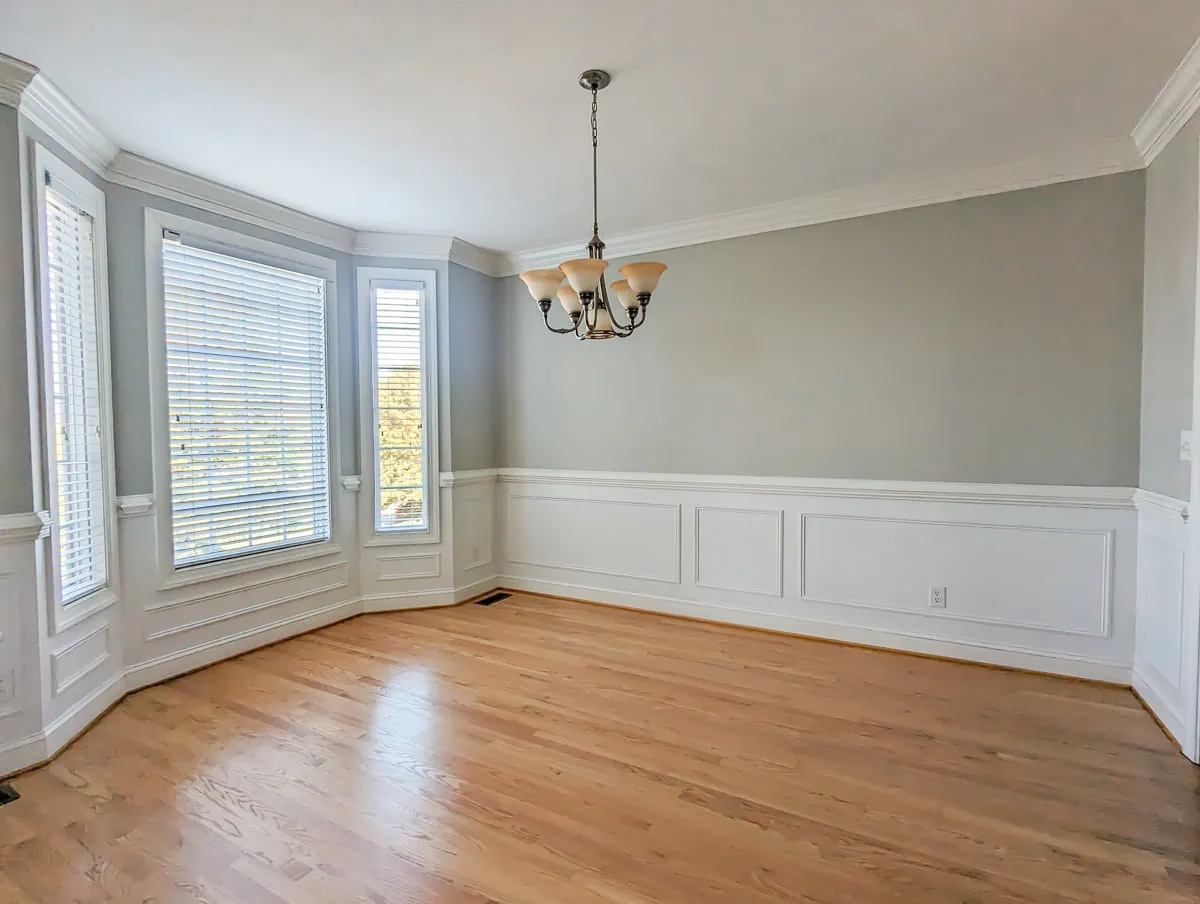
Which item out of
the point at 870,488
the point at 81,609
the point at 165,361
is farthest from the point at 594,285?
the point at 81,609

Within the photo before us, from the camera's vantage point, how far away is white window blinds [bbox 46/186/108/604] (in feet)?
9.22

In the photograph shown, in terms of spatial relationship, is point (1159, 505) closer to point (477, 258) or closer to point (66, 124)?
point (477, 258)

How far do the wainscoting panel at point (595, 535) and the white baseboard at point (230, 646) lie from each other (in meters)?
1.43

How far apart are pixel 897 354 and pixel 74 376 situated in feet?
14.4

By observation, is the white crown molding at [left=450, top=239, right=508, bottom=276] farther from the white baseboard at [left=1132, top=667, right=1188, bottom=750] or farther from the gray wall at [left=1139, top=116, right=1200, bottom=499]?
the white baseboard at [left=1132, top=667, right=1188, bottom=750]

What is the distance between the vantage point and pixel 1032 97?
2.72 metres

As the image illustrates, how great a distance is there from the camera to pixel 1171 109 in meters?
2.73

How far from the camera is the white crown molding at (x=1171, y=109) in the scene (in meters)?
2.49

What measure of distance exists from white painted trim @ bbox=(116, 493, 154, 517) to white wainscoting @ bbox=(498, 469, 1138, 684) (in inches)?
101

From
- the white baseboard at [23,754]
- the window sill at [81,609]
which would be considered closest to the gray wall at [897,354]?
the window sill at [81,609]

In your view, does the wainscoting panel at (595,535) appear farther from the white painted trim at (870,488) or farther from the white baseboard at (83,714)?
the white baseboard at (83,714)

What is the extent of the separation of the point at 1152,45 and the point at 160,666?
17.7 feet

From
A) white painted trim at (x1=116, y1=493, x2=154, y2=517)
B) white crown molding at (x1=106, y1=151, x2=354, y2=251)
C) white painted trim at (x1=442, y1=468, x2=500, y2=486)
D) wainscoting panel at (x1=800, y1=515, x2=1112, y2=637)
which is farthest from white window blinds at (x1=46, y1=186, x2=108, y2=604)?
wainscoting panel at (x1=800, y1=515, x2=1112, y2=637)

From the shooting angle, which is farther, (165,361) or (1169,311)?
(165,361)
